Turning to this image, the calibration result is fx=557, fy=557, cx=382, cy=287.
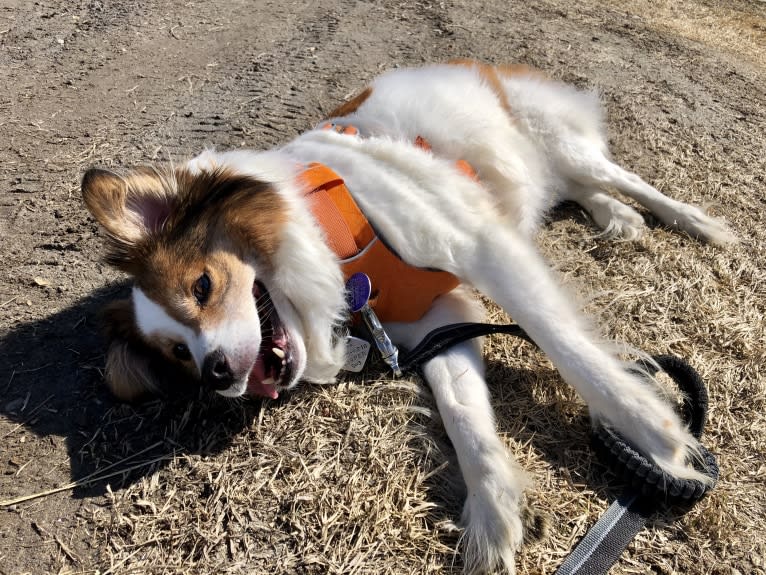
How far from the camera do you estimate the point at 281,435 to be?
7.55 feet

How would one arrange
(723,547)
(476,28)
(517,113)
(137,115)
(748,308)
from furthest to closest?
(476,28) < (137,115) < (517,113) < (748,308) < (723,547)

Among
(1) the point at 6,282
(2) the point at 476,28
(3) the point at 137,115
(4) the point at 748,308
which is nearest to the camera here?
(4) the point at 748,308

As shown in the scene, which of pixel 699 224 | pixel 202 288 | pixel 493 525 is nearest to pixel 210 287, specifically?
pixel 202 288

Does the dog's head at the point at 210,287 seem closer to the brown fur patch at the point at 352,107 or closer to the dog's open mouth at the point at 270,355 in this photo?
the dog's open mouth at the point at 270,355

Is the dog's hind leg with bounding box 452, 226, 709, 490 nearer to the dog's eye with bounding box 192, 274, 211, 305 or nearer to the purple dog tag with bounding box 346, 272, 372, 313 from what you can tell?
the purple dog tag with bounding box 346, 272, 372, 313

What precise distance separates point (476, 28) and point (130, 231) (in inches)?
162

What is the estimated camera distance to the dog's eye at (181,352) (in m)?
2.22

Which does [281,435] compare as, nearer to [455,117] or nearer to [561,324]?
[561,324]

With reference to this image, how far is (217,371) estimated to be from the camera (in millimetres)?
2035

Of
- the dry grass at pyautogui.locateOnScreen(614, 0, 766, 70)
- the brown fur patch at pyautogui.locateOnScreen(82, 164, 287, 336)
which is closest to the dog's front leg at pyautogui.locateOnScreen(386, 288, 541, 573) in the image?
the brown fur patch at pyautogui.locateOnScreen(82, 164, 287, 336)

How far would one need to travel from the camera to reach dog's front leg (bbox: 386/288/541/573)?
1.85 meters

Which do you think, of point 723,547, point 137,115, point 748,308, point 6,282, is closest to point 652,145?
point 748,308

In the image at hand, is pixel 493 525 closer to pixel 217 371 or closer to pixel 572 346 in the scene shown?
pixel 572 346

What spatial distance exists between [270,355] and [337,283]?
411 millimetres
